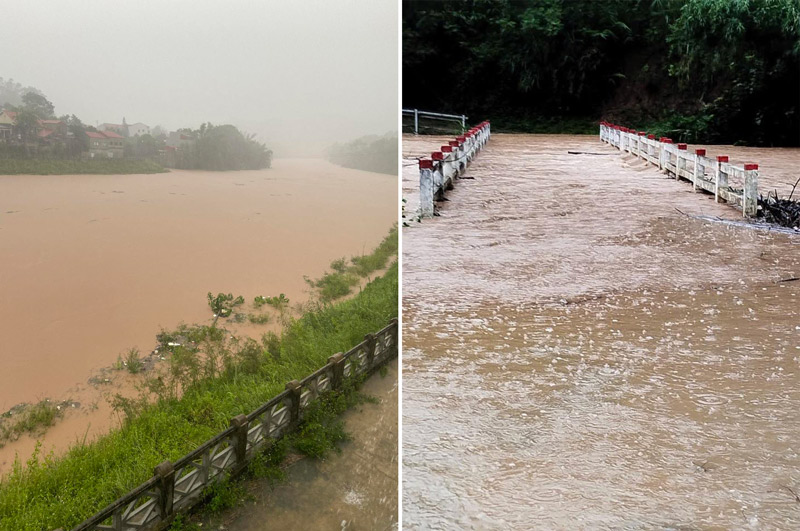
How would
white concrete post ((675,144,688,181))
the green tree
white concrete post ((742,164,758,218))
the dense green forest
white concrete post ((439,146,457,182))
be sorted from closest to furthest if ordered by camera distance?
the green tree → white concrete post ((742,164,758,218)) → white concrete post ((439,146,457,182)) → white concrete post ((675,144,688,181)) → the dense green forest

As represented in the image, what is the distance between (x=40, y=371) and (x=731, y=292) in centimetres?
259

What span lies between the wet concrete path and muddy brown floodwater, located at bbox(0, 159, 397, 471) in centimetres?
38

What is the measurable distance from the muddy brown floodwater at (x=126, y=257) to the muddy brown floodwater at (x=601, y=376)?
57cm

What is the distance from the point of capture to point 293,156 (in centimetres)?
221

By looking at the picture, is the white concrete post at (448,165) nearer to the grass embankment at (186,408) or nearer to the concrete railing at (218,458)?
the grass embankment at (186,408)

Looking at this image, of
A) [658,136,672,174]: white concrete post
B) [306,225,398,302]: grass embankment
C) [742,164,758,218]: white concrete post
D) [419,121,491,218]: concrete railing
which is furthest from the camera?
[658,136,672,174]: white concrete post

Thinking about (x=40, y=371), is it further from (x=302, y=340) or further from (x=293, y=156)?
(x=293, y=156)

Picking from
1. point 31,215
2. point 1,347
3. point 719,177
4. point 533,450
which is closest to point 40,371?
point 1,347

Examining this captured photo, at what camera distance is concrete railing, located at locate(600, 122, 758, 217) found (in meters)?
4.25

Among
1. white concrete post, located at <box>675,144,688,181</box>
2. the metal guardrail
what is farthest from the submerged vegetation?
the metal guardrail

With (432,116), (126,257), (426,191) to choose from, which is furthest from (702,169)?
(126,257)

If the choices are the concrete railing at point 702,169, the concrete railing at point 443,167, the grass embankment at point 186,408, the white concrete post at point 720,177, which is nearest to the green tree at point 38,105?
the grass embankment at point 186,408

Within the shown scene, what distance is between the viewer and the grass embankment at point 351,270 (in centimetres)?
225

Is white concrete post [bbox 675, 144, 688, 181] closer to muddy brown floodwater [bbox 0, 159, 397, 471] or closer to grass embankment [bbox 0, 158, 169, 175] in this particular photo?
muddy brown floodwater [bbox 0, 159, 397, 471]
